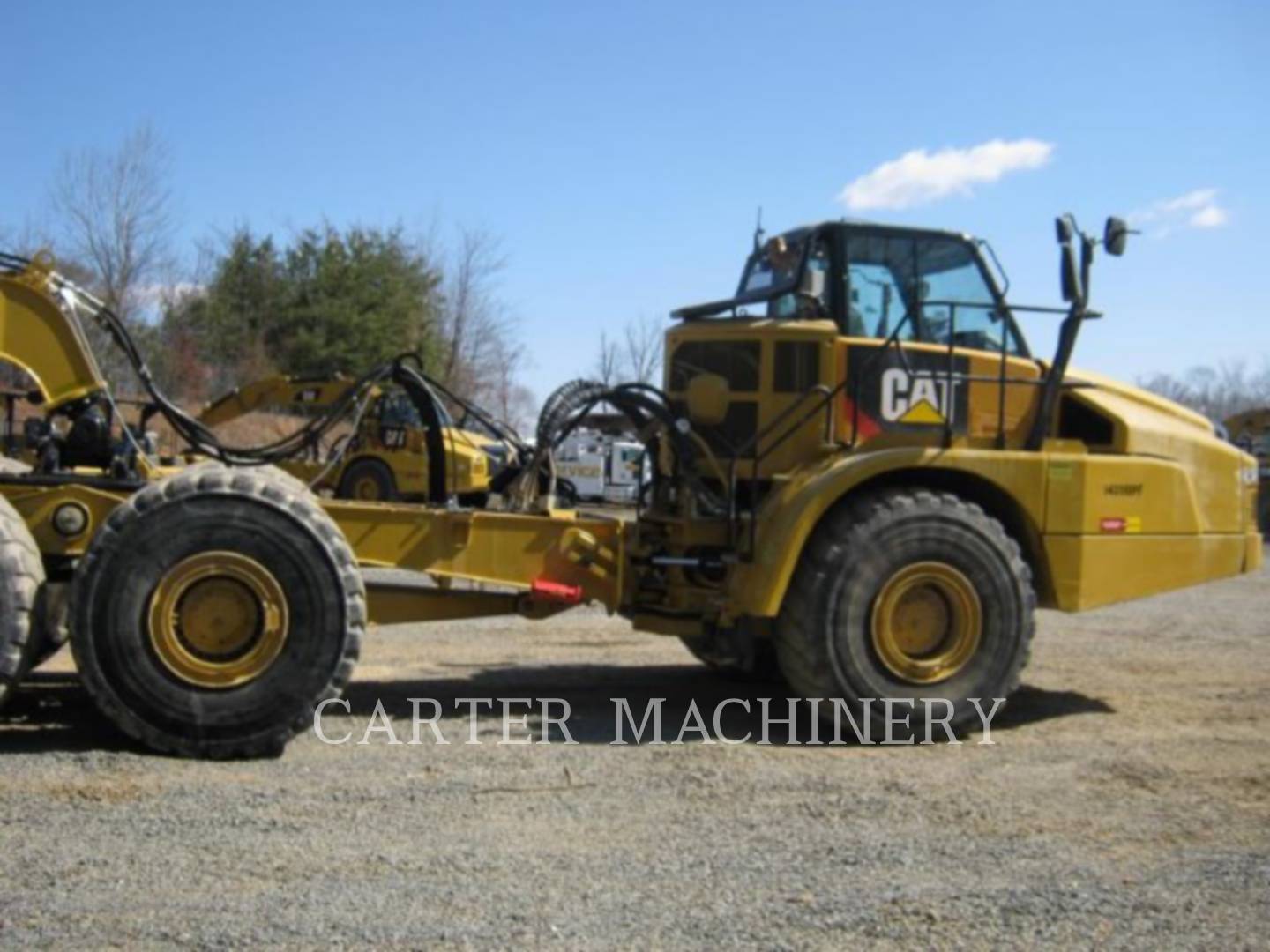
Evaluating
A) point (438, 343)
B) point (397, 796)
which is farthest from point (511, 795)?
point (438, 343)

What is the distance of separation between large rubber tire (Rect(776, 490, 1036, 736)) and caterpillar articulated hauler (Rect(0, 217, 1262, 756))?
0.01 metres

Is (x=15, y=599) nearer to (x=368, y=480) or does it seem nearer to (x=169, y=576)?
(x=169, y=576)

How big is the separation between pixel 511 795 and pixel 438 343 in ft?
109

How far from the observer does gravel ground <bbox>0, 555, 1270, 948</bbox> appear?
4.14m

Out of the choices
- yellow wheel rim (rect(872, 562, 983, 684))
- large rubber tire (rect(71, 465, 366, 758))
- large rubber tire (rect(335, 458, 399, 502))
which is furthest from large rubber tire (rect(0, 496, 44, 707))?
large rubber tire (rect(335, 458, 399, 502))

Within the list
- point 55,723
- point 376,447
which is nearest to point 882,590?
point 55,723

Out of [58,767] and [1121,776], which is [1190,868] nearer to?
[1121,776]

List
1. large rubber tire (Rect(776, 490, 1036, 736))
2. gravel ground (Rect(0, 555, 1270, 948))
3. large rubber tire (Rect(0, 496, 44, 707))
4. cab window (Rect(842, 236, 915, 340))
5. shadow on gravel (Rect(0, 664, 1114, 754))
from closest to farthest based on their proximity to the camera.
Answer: gravel ground (Rect(0, 555, 1270, 948)) → large rubber tire (Rect(0, 496, 44, 707)) → shadow on gravel (Rect(0, 664, 1114, 754)) → large rubber tire (Rect(776, 490, 1036, 736)) → cab window (Rect(842, 236, 915, 340))

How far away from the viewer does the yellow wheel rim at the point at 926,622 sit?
6832 mm

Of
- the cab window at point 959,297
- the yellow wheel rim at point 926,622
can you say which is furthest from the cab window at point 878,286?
the yellow wheel rim at point 926,622

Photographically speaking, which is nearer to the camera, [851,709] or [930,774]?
[930,774]

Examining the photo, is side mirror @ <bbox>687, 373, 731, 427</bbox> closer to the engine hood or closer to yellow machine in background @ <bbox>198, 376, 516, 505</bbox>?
yellow machine in background @ <bbox>198, 376, 516, 505</bbox>

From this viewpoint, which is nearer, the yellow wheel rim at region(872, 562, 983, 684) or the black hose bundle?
the yellow wheel rim at region(872, 562, 983, 684)

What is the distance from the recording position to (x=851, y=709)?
22.2 feet
